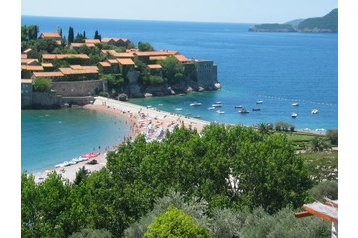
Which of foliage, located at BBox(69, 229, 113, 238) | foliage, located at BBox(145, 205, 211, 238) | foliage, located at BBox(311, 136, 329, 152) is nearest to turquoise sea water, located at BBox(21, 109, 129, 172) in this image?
foliage, located at BBox(311, 136, 329, 152)

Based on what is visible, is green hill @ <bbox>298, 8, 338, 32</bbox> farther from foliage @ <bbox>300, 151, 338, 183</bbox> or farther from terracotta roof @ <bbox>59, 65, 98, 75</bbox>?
foliage @ <bbox>300, 151, 338, 183</bbox>

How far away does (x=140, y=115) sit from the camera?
39281 millimetres

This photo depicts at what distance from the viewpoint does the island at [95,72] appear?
44312 mm

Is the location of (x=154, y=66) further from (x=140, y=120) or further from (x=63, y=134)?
(x=63, y=134)

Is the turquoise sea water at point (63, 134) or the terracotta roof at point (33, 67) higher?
the terracotta roof at point (33, 67)

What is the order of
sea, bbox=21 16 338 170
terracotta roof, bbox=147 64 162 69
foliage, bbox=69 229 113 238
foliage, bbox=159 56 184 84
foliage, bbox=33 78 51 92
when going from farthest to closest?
foliage, bbox=159 56 184 84 → terracotta roof, bbox=147 64 162 69 → foliage, bbox=33 78 51 92 → sea, bbox=21 16 338 170 → foliage, bbox=69 229 113 238

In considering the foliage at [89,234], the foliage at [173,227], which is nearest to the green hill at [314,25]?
the foliage at [89,234]

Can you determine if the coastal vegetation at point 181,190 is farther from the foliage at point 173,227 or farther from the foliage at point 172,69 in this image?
the foliage at point 172,69

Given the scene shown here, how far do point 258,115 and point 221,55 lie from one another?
2091 inches

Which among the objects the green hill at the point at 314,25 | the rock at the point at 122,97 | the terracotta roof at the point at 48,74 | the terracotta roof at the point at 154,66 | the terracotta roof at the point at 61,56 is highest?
the green hill at the point at 314,25

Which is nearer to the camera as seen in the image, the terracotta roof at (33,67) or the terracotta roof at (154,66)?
the terracotta roof at (33,67)

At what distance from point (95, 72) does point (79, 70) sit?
4.56ft

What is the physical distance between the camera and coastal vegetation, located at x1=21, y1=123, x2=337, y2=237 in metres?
10.9

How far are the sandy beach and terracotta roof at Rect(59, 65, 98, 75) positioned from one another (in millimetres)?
2913
